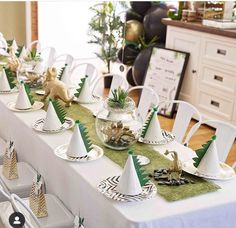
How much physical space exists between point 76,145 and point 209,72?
2.79 meters

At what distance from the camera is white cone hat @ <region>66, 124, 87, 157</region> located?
212 centimetres

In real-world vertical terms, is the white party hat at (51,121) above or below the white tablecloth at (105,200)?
above

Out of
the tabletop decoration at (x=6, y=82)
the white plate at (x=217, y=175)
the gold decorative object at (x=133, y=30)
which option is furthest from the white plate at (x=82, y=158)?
the gold decorative object at (x=133, y=30)

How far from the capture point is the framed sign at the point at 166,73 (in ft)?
16.1

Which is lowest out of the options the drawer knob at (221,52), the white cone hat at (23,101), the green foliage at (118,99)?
the white cone hat at (23,101)

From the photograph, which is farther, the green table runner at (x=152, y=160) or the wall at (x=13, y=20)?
the wall at (x=13, y=20)

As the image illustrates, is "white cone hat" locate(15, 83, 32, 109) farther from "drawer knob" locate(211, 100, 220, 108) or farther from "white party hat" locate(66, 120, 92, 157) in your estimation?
"drawer knob" locate(211, 100, 220, 108)

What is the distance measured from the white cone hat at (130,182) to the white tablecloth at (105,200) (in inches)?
2.3

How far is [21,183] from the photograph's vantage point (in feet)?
7.91

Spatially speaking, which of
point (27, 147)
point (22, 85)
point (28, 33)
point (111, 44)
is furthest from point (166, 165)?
point (28, 33)

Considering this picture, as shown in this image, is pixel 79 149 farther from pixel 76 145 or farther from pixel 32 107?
pixel 32 107

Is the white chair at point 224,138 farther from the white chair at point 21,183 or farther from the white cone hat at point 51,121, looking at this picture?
the white chair at point 21,183

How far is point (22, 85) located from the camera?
2740 millimetres

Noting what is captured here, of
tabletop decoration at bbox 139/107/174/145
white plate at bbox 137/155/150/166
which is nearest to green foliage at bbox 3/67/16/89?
tabletop decoration at bbox 139/107/174/145
